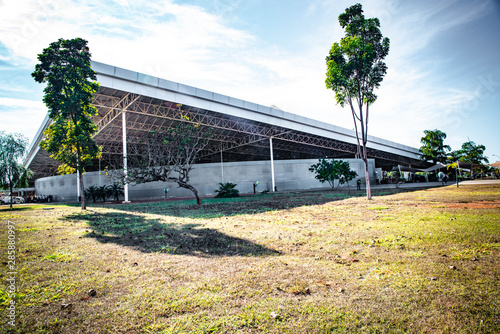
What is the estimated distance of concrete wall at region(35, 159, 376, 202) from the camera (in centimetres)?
3256

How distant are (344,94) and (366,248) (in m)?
12.5

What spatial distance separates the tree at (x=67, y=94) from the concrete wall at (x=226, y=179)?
1725 cm

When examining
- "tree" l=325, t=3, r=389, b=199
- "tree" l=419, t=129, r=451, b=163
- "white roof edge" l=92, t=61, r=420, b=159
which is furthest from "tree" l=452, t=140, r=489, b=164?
"tree" l=325, t=3, r=389, b=199

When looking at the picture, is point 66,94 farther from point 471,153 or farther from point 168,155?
point 471,153

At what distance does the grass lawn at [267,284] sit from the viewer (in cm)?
245

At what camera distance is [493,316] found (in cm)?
240

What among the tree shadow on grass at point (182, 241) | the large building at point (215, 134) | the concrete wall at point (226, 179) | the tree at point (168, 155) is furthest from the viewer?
the concrete wall at point (226, 179)

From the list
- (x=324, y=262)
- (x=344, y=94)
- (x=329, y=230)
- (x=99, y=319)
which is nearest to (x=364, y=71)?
(x=344, y=94)

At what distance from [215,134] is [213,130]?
254 cm

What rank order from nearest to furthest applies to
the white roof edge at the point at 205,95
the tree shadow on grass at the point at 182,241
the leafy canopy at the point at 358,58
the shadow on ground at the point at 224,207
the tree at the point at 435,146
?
1. the tree shadow on grass at the point at 182,241
2. the shadow on ground at the point at 224,207
3. the leafy canopy at the point at 358,58
4. the white roof edge at the point at 205,95
5. the tree at the point at 435,146

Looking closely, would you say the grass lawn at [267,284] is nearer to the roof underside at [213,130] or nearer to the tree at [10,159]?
the roof underside at [213,130]

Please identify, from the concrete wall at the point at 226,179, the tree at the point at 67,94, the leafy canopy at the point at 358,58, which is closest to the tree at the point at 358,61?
the leafy canopy at the point at 358,58

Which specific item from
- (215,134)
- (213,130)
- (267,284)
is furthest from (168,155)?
(215,134)

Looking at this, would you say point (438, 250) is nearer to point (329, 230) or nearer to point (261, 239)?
point (329, 230)
